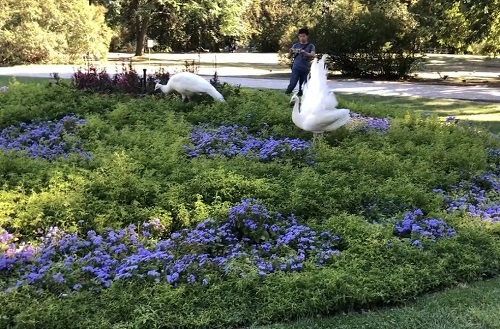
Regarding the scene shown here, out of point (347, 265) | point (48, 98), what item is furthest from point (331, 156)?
point (48, 98)

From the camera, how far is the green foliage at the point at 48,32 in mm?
25172

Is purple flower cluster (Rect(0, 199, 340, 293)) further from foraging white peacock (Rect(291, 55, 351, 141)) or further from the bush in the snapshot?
the bush

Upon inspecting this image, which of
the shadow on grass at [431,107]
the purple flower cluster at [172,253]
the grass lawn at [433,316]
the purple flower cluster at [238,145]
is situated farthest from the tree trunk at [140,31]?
the grass lawn at [433,316]

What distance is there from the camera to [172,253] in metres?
4.51

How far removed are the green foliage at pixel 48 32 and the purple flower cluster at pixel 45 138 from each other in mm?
18378

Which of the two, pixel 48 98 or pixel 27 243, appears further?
pixel 48 98

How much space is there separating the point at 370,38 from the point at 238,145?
44.2ft

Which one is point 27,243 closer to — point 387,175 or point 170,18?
point 387,175

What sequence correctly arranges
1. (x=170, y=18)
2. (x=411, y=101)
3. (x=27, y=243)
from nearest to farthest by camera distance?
(x=27, y=243)
(x=411, y=101)
(x=170, y=18)

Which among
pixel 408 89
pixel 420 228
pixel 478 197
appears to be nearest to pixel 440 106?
pixel 408 89

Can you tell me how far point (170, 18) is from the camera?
38.9m

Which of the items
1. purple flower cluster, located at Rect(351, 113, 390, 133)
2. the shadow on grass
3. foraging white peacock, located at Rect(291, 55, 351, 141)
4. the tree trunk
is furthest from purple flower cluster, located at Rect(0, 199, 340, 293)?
the tree trunk

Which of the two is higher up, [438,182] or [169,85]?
[169,85]

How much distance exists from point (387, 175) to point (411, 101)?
25.1 feet
